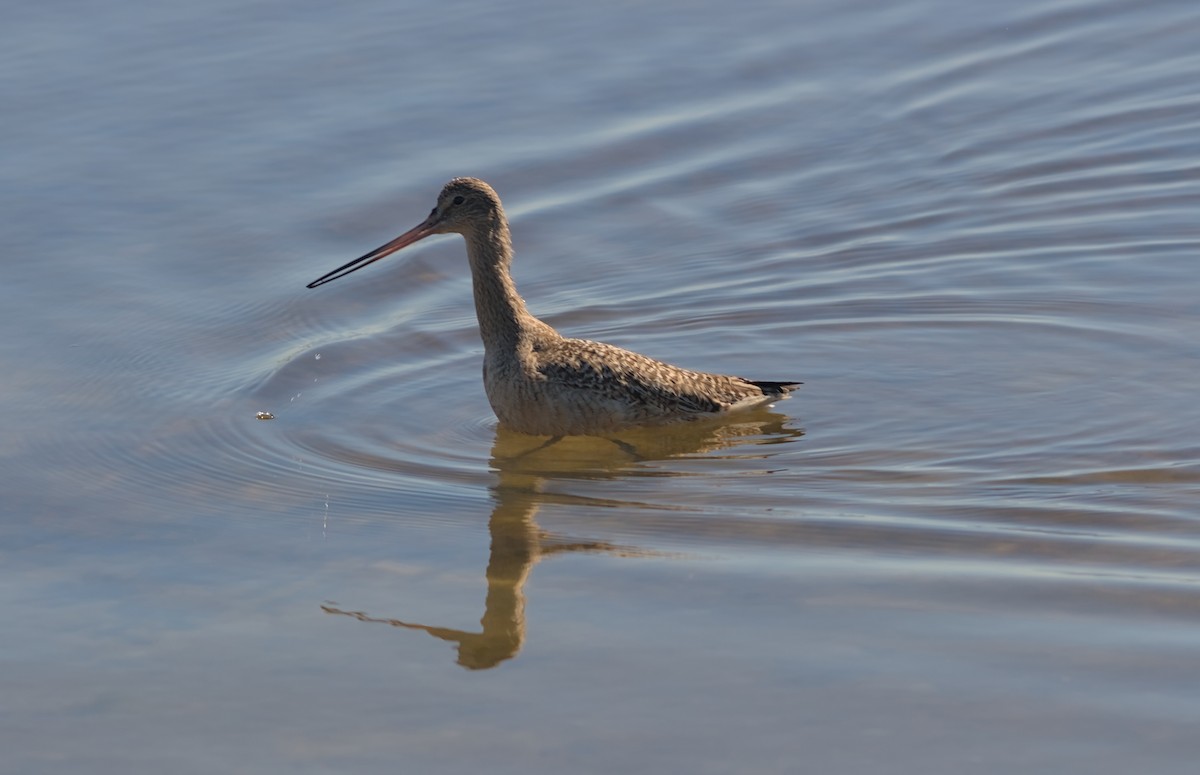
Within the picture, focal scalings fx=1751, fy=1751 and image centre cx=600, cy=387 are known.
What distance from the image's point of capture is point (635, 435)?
334 inches

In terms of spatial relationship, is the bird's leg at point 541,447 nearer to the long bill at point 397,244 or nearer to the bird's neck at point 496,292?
the bird's neck at point 496,292

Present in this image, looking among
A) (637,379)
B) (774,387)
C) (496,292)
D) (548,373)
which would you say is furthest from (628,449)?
(496,292)

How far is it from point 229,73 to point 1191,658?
28.9 feet

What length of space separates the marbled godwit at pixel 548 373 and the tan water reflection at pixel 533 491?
0.10 m

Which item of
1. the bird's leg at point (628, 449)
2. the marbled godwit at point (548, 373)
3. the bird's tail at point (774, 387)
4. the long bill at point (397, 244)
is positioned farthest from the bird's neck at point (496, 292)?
the bird's tail at point (774, 387)

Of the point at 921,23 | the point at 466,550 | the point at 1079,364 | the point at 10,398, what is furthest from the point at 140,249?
the point at 921,23

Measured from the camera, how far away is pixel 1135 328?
357 inches

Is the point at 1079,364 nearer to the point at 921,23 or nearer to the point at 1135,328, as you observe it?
the point at 1135,328

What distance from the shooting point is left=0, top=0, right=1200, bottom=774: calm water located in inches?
213

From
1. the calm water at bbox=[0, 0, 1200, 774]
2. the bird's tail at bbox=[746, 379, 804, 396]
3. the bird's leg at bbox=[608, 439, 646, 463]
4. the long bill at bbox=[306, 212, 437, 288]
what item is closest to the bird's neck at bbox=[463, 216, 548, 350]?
the long bill at bbox=[306, 212, 437, 288]

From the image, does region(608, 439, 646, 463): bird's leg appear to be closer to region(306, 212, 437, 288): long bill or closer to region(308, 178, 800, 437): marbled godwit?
region(308, 178, 800, 437): marbled godwit

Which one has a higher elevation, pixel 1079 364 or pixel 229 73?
pixel 229 73

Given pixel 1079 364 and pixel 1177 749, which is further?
pixel 1079 364

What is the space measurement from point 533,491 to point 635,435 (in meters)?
1.09
